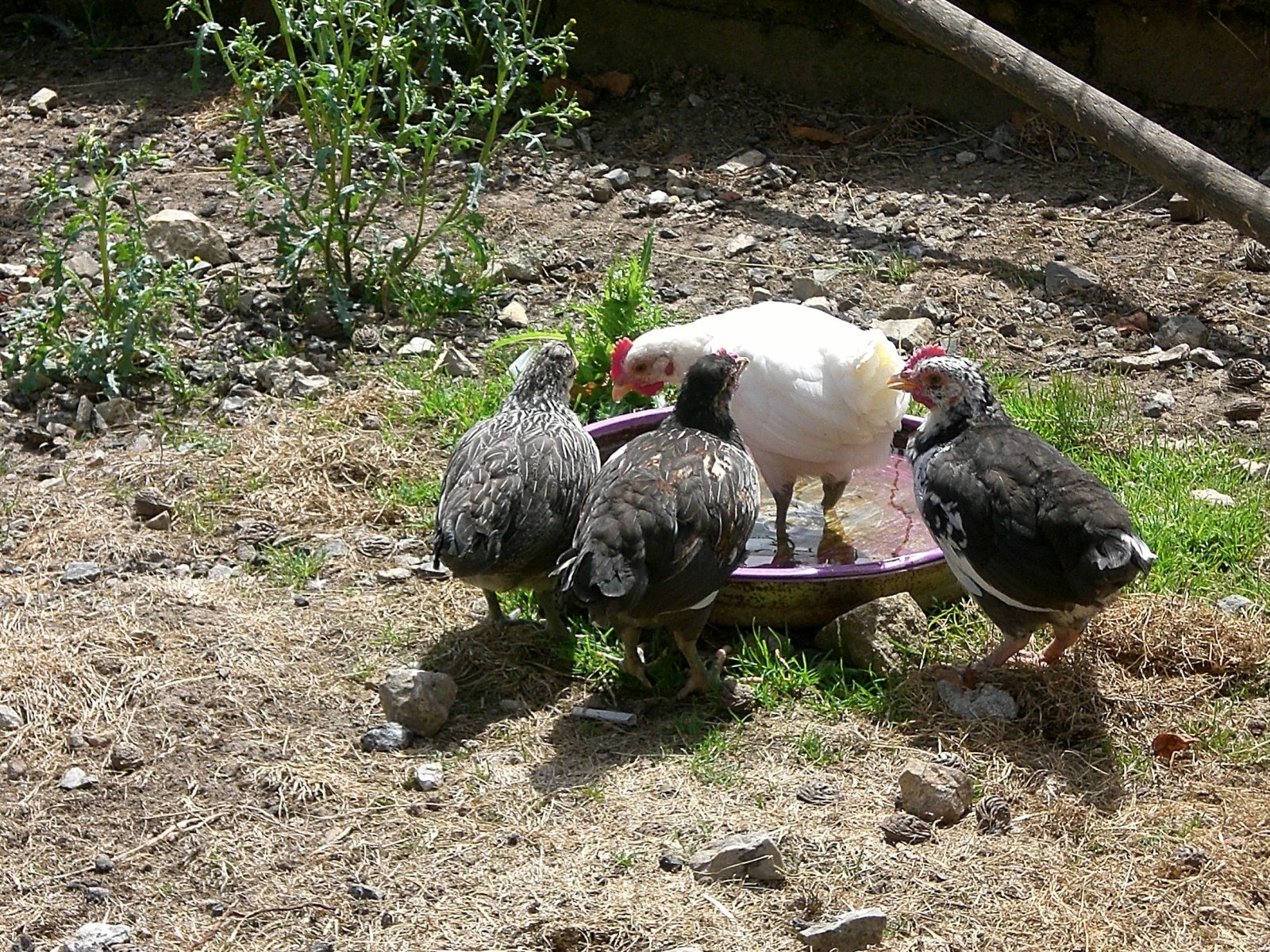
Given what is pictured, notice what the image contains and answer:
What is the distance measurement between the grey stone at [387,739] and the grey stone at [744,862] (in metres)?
1.07

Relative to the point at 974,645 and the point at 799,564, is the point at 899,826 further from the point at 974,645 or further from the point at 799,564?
the point at 799,564

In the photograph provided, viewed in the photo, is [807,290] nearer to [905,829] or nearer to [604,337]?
[604,337]

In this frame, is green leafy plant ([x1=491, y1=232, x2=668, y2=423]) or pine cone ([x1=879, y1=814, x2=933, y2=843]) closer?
pine cone ([x1=879, y1=814, x2=933, y2=843])

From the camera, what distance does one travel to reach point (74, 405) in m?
6.41

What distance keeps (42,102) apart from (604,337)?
4.77 meters

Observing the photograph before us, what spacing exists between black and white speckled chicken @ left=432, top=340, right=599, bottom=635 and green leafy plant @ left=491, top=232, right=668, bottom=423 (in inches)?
41.8

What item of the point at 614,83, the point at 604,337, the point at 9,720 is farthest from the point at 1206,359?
the point at 9,720

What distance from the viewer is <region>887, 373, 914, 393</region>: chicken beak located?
507cm

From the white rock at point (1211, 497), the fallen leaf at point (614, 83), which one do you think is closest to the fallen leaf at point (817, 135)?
the fallen leaf at point (614, 83)

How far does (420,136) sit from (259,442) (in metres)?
1.57

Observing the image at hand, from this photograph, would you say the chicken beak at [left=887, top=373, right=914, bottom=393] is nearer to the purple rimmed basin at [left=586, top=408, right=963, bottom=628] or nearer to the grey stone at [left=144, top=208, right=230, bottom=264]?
the purple rimmed basin at [left=586, top=408, right=963, bottom=628]

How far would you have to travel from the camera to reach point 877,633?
479 centimetres

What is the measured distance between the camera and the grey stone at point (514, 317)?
7.16 meters

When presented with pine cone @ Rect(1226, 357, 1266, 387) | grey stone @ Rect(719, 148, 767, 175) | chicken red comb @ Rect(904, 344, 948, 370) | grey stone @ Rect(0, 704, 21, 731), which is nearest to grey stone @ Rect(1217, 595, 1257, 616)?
chicken red comb @ Rect(904, 344, 948, 370)
